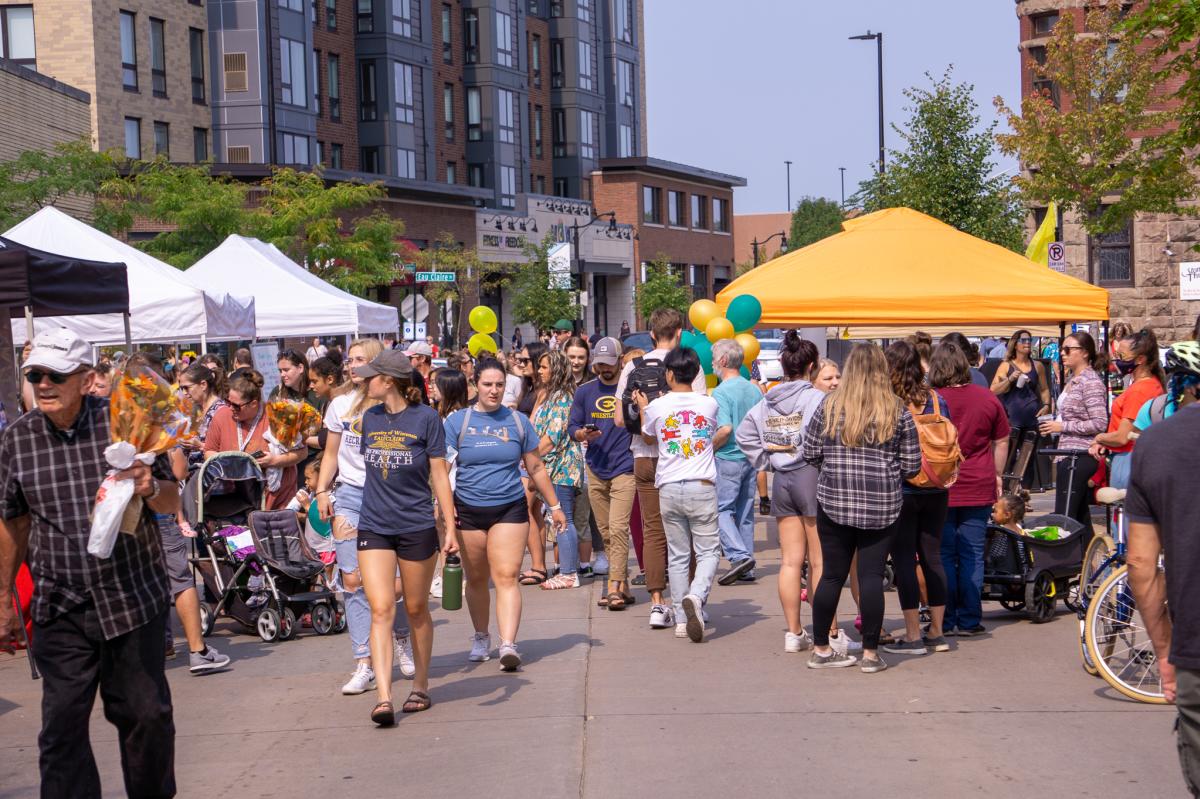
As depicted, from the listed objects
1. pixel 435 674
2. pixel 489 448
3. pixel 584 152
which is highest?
pixel 584 152

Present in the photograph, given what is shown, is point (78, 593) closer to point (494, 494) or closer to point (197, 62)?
point (494, 494)

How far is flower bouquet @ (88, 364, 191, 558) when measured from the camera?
498 centimetres

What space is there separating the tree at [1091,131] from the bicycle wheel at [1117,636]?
Answer: 50.4 feet

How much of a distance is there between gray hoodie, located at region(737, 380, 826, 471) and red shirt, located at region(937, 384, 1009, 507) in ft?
2.97

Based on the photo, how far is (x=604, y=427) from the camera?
36.0 feet

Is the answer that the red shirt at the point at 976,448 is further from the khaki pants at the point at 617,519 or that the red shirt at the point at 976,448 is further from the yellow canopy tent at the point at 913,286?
the yellow canopy tent at the point at 913,286

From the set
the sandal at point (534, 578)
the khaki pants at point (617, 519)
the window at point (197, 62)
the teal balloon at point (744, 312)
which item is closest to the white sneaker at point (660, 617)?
the khaki pants at point (617, 519)

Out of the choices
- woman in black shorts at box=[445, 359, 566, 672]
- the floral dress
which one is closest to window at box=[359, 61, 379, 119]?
the floral dress

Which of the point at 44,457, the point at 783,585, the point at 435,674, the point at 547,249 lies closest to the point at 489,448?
the point at 435,674

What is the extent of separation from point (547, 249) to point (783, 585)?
4784cm

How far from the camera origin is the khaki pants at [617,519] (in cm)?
1074

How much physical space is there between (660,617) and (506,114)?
184 feet

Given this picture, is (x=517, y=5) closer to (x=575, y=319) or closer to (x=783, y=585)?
(x=575, y=319)

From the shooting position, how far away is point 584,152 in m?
71.4
